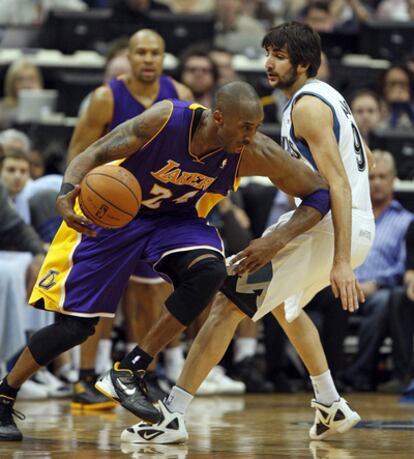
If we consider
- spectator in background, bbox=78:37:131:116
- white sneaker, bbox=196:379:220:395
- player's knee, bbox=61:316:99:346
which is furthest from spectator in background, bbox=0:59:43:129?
player's knee, bbox=61:316:99:346

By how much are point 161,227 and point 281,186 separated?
0.55 metres

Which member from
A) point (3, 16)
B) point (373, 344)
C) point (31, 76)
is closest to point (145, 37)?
point (373, 344)

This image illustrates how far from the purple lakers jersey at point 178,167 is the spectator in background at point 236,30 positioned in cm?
696

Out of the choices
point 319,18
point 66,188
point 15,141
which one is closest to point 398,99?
point 319,18

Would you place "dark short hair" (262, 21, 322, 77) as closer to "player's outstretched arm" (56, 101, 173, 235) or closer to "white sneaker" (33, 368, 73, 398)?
"player's outstretched arm" (56, 101, 173, 235)

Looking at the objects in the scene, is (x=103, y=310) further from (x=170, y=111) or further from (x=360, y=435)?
(x=360, y=435)

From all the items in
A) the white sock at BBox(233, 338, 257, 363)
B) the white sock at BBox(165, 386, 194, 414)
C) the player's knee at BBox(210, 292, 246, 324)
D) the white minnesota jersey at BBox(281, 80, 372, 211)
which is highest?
the white minnesota jersey at BBox(281, 80, 372, 211)

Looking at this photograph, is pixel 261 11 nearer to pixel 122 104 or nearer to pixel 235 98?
pixel 122 104

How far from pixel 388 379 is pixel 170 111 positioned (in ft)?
14.4

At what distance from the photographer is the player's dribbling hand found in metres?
4.70

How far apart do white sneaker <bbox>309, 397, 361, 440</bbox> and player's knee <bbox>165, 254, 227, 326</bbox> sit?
32.8 inches

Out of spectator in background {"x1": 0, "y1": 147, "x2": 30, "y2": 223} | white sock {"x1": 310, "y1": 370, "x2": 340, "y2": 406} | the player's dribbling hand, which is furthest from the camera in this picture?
spectator in background {"x1": 0, "y1": 147, "x2": 30, "y2": 223}

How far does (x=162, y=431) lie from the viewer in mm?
5066

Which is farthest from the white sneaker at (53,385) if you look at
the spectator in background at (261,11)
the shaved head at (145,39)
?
the spectator in background at (261,11)
